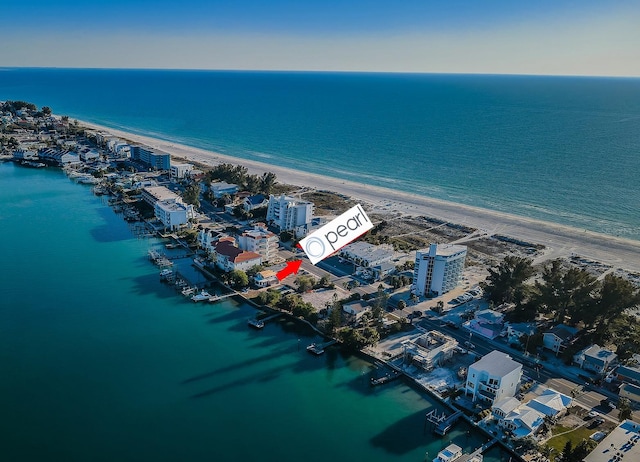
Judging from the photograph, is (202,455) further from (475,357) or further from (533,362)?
(533,362)

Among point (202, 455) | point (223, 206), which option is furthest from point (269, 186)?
point (202, 455)

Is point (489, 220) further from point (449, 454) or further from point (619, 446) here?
point (449, 454)

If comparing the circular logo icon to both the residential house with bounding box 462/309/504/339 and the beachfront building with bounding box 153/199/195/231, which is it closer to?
the residential house with bounding box 462/309/504/339

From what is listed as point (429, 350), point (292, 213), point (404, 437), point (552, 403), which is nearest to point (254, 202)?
point (292, 213)

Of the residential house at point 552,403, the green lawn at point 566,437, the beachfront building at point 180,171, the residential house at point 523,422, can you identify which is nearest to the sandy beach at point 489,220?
the beachfront building at point 180,171

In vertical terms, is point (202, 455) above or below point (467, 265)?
below

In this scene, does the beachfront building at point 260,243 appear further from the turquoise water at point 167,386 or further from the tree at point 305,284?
the turquoise water at point 167,386

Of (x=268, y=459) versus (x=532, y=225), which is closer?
(x=268, y=459)
